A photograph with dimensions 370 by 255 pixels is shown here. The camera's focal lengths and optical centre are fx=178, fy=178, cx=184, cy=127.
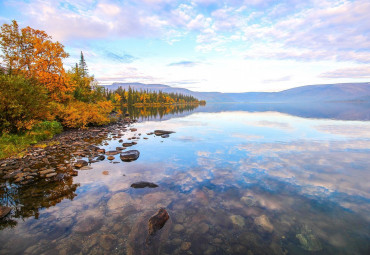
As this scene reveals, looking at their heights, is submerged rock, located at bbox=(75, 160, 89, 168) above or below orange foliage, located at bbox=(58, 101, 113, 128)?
→ below

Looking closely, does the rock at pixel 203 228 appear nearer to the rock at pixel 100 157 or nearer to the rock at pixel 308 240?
the rock at pixel 308 240

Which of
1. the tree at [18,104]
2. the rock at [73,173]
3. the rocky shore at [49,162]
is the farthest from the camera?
the tree at [18,104]

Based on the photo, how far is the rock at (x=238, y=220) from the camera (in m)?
6.88

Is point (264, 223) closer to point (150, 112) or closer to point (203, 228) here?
point (203, 228)

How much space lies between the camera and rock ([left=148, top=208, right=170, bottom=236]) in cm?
640

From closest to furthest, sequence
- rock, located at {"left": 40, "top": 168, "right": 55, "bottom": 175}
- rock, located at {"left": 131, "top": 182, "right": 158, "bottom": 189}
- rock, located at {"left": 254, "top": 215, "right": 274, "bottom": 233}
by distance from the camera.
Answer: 1. rock, located at {"left": 254, "top": 215, "right": 274, "bottom": 233}
2. rock, located at {"left": 131, "top": 182, "right": 158, "bottom": 189}
3. rock, located at {"left": 40, "top": 168, "right": 55, "bottom": 175}

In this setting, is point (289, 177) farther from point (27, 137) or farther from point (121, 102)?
point (121, 102)

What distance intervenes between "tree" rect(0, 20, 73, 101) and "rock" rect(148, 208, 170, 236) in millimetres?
25812

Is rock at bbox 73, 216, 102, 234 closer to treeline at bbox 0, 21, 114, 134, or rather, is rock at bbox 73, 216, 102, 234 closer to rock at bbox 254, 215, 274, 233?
rock at bbox 254, 215, 274, 233

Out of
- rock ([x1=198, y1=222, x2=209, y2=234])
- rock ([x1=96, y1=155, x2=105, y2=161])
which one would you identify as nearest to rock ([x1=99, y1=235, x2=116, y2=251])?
rock ([x1=198, y1=222, x2=209, y2=234])

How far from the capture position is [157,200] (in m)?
8.50

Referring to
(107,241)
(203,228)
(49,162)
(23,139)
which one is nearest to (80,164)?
(49,162)

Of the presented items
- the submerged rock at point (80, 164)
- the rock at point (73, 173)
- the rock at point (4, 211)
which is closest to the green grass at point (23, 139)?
the submerged rock at point (80, 164)

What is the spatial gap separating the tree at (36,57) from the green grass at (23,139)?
6887 mm
